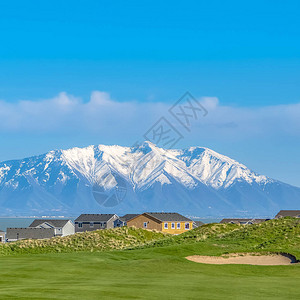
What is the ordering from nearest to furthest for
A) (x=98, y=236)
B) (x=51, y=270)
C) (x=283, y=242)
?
(x=51, y=270) → (x=283, y=242) → (x=98, y=236)

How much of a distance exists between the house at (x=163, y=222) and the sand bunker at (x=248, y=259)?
11073 cm

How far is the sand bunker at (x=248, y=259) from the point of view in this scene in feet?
169

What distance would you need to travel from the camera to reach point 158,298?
2583 centimetres

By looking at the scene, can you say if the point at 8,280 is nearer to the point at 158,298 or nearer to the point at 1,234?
the point at 158,298

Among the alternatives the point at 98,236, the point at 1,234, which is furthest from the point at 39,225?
the point at 98,236

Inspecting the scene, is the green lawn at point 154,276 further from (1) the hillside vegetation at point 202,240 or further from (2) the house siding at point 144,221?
(2) the house siding at point 144,221

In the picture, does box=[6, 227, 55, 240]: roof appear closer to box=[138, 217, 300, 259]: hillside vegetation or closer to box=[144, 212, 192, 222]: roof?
box=[144, 212, 192, 222]: roof

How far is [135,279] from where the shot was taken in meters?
33.5

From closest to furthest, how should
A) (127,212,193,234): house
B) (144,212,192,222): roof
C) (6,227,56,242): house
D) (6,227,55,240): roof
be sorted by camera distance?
(127,212,193,234): house → (144,212,192,222): roof → (6,227,56,242): house → (6,227,55,240): roof

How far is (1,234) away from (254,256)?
125858 millimetres

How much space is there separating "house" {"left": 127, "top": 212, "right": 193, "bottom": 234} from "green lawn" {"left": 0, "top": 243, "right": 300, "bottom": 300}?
11531 centimetres

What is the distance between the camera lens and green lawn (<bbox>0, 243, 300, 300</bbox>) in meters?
27.2

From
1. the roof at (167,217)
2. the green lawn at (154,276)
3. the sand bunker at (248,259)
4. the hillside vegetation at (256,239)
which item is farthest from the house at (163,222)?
the sand bunker at (248,259)

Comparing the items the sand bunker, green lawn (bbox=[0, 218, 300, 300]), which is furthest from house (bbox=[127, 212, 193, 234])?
the sand bunker
